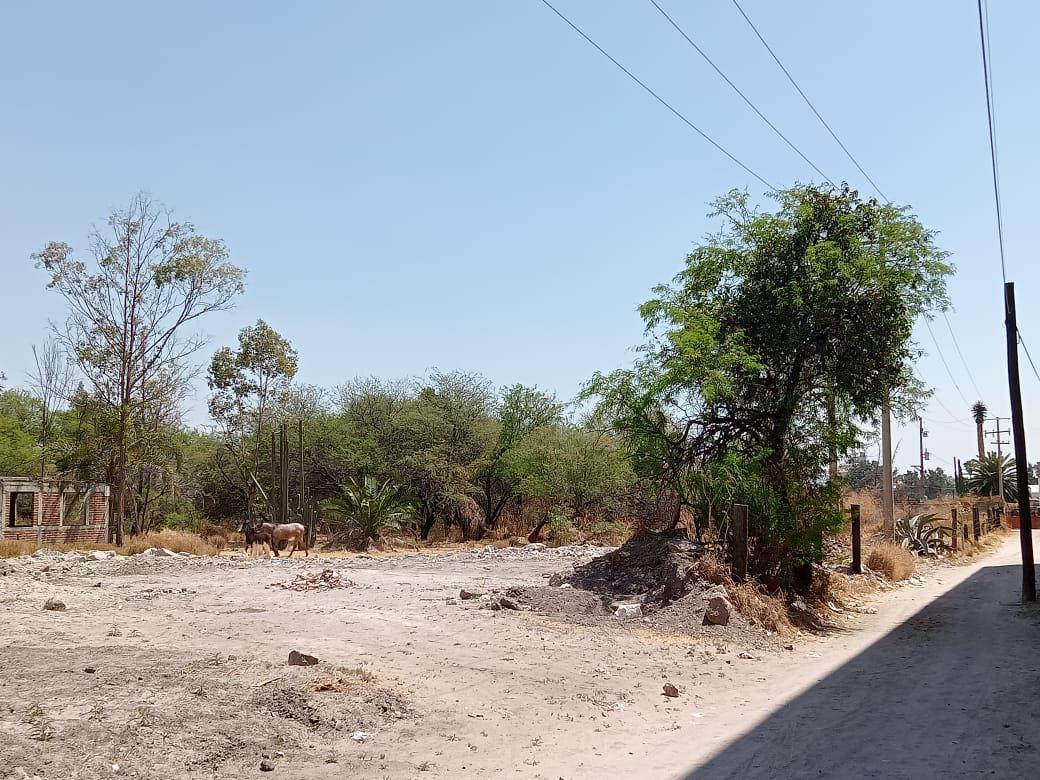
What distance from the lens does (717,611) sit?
41.8 ft

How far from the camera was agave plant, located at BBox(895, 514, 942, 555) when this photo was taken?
2884 centimetres

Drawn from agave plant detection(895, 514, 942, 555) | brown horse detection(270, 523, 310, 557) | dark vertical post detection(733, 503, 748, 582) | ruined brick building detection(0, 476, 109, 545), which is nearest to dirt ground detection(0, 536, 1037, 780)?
dark vertical post detection(733, 503, 748, 582)

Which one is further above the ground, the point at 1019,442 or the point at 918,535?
the point at 1019,442

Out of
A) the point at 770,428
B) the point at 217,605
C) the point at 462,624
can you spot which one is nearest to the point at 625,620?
the point at 462,624

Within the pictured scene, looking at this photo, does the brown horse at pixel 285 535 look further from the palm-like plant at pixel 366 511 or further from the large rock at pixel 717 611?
the large rock at pixel 717 611

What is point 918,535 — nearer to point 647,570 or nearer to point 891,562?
point 891,562

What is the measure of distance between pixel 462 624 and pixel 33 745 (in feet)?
22.1

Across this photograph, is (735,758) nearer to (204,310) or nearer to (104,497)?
(104,497)

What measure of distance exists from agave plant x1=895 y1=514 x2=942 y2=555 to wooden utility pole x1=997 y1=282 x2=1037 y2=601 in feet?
32.0

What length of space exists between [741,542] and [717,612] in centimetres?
191

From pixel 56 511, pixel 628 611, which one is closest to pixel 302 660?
pixel 628 611

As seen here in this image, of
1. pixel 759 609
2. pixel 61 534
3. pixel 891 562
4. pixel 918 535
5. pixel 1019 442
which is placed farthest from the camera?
pixel 61 534

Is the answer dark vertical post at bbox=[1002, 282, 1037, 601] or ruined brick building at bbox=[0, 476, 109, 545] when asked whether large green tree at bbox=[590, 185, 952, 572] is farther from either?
ruined brick building at bbox=[0, 476, 109, 545]

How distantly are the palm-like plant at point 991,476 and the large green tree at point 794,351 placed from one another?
5944 centimetres
